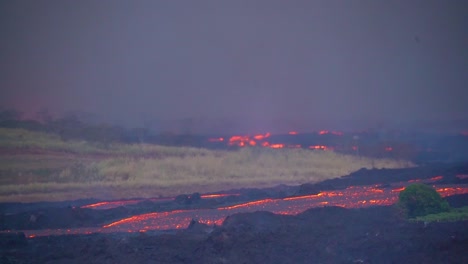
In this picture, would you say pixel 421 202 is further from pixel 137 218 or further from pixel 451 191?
pixel 137 218

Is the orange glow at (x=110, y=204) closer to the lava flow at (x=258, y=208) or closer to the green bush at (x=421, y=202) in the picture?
the lava flow at (x=258, y=208)

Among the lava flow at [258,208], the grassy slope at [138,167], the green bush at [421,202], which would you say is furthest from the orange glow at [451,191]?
the grassy slope at [138,167]

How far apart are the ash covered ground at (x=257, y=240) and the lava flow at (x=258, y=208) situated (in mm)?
637

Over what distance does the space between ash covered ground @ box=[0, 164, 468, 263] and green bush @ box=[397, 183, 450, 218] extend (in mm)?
426

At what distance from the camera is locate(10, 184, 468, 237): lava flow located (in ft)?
51.8

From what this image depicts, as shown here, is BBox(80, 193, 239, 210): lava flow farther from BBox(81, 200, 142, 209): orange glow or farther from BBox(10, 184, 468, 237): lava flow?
BBox(10, 184, 468, 237): lava flow

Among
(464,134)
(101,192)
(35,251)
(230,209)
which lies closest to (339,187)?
(230,209)

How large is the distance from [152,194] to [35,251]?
33.9 ft

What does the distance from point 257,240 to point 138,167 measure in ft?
56.8

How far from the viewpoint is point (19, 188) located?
23812 millimetres

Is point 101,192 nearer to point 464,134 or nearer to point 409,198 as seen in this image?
point 409,198

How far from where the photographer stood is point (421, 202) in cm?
1454

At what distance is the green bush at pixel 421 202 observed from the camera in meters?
14.5

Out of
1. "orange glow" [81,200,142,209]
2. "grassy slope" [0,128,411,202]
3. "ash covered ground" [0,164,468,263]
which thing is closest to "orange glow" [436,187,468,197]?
"ash covered ground" [0,164,468,263]
